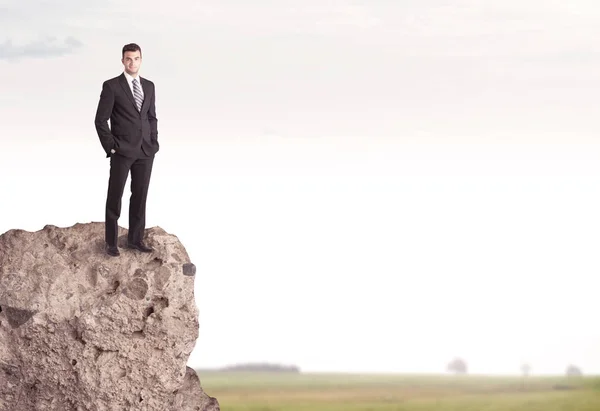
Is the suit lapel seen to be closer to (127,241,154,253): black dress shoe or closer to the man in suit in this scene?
the man in suit

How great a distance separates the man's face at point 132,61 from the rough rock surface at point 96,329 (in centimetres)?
203

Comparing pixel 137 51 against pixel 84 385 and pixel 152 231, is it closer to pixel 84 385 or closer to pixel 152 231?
pixel 152 231

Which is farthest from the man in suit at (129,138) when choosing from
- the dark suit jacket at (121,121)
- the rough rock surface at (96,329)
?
the rough rock surface at (96,329)

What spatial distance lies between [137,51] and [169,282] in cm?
276

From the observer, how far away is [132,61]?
533 inches

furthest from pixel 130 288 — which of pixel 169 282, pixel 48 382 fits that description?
pixel 48 382

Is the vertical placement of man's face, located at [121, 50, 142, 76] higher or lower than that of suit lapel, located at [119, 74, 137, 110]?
higher

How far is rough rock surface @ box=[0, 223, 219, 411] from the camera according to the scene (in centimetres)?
1336

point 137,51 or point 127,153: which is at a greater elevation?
point 137,51

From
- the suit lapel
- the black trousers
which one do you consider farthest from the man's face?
the black trousers

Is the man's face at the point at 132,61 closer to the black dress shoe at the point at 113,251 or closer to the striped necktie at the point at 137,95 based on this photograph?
the striped necktie at the point at 137,95

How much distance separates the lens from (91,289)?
13641mm

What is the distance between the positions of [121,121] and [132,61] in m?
0.72

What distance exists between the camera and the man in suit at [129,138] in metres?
13.5
